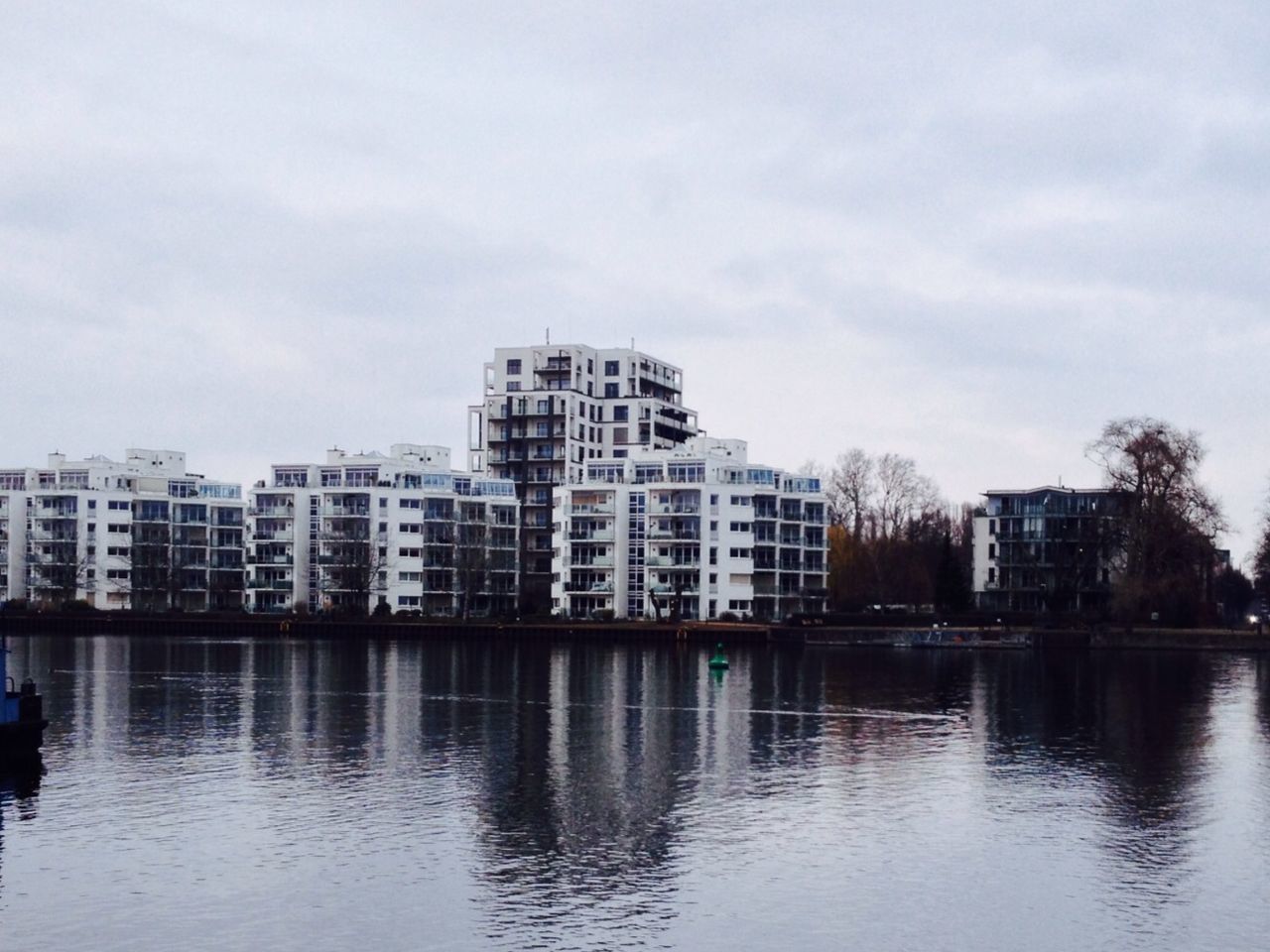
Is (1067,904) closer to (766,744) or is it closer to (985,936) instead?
(985,936)

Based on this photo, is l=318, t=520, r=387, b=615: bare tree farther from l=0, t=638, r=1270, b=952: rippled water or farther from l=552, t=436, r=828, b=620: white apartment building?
l=0, t=638, r=1270, b=952: rippled water

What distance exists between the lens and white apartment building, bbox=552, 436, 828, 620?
606 feet

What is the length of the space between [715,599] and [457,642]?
115 ft

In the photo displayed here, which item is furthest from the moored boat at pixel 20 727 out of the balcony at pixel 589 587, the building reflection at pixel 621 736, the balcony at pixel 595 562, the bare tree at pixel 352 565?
the balcony at pixel 595 562

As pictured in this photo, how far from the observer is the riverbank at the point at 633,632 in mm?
160250

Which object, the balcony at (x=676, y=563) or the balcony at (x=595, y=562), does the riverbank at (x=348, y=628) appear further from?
the balcony at (x=676, y=563)

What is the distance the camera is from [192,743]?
5809 cm

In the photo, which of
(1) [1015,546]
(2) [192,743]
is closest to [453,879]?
(2) [192,743]

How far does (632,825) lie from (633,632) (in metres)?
130

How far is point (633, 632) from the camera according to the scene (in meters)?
171

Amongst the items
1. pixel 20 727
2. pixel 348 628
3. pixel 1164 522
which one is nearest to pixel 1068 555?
pixel 1164 522

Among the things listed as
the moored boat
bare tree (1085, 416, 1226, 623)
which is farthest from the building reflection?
bare tree (1085, 416, 1226, 623)

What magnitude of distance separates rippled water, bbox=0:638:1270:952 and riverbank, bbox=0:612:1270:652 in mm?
81455

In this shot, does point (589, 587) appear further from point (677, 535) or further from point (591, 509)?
point (677, 535)
